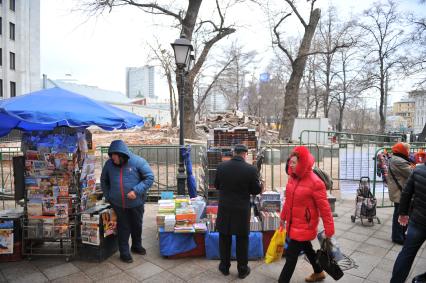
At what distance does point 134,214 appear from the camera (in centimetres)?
489

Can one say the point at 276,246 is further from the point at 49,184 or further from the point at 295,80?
the point at 295,80

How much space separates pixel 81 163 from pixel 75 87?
240 ft

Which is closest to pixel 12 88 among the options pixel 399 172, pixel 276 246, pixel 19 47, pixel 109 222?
pixel 19 47

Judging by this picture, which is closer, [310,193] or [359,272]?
[310,193]

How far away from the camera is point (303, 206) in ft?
12.0

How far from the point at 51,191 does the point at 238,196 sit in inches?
110

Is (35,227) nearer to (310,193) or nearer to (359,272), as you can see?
(310,193)

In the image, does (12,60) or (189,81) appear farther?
(12,60)

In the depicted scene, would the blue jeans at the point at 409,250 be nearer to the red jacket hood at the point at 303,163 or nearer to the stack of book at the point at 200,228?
the red jacket hood at the point at 303,163

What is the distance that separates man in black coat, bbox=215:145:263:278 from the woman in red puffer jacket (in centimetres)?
51

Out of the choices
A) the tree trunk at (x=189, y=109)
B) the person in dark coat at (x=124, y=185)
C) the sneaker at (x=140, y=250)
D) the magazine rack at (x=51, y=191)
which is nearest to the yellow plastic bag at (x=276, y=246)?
the person in dark coat at (x=124, y=185)

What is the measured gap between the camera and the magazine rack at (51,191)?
4789 mm

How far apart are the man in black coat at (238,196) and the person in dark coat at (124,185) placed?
1208mm

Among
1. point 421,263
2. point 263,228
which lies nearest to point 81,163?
point 263,228
